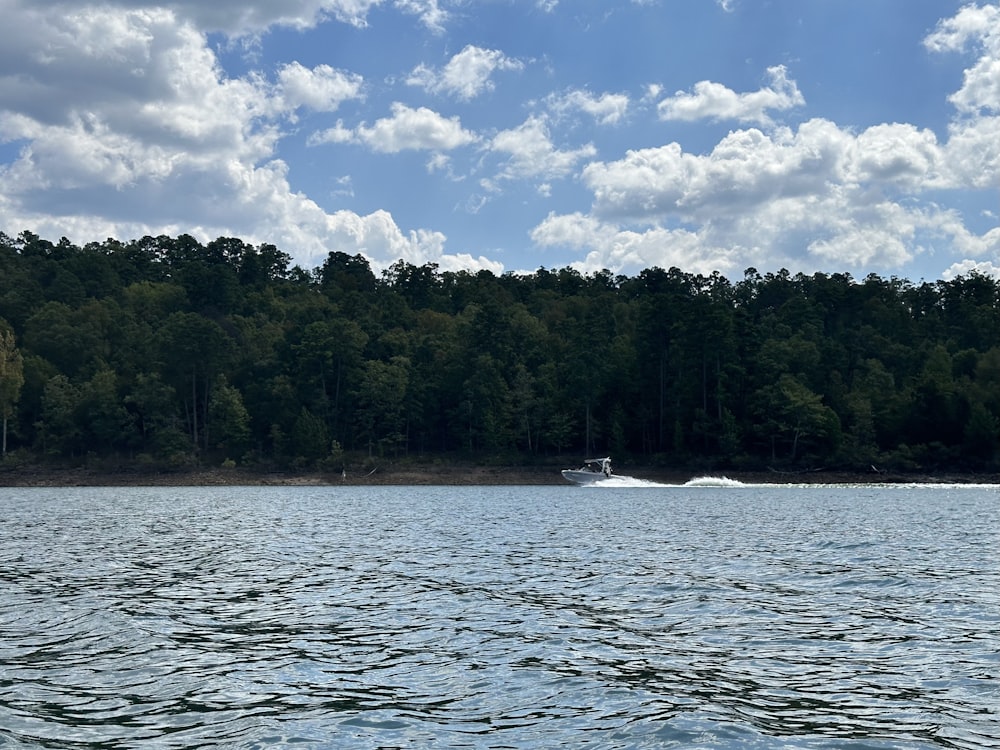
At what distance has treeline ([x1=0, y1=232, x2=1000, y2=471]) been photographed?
136 m

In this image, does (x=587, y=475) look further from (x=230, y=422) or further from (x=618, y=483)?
(x=230, y=422)

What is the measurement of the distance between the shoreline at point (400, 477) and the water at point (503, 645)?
90.7 meters

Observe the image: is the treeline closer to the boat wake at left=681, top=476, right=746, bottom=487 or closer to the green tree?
the green tree

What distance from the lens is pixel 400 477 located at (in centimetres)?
13562

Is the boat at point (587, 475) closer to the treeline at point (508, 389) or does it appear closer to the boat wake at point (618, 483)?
the boat wake at point (618, 483)

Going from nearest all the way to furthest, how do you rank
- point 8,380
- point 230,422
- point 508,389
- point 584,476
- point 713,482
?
point 584,476 → point 713,482 → point 8,380 → point 230,422 → point 508,389

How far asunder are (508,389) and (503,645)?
139 m

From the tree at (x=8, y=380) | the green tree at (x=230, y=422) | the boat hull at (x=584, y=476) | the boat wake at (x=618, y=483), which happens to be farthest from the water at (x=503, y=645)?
the tree at (x=8, y=380)

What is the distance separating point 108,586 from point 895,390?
467ft

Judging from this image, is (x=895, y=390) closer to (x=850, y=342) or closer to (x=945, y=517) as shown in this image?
(x=850, y=342)

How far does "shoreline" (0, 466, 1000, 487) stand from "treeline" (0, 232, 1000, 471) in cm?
380

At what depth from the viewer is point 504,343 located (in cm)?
16375

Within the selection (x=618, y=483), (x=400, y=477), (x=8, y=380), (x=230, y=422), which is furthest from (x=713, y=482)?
(x=8, y=380)

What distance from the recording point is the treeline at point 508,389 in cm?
13625
